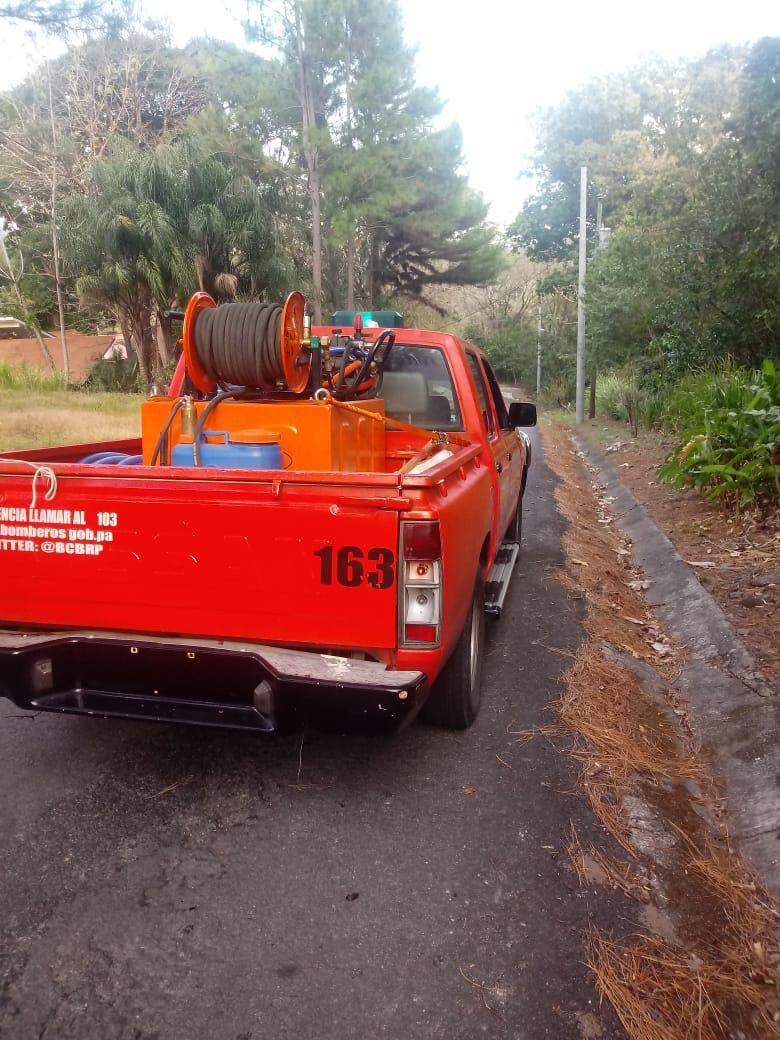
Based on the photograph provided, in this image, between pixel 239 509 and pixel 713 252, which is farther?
pixel 713 252

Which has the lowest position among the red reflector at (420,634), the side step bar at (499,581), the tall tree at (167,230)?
the side step bar at (499,581)

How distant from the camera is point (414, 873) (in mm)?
2898

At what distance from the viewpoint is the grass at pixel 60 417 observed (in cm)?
1416

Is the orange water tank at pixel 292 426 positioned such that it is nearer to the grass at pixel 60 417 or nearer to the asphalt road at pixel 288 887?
the asphalt road at pixel 288 887

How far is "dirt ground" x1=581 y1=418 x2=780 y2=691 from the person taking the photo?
515 centimetres

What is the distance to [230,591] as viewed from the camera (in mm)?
3088

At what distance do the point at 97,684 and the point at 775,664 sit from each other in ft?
11.8

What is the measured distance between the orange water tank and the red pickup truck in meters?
0.61

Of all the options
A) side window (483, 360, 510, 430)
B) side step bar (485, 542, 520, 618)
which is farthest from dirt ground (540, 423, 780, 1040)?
side window (483, 360, 510, 430)

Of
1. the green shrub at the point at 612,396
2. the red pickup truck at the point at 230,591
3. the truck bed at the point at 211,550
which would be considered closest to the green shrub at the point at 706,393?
the red pickup truck at the point at 230,591

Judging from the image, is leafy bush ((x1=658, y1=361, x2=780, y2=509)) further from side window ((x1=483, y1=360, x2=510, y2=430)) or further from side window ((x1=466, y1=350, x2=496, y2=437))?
side window ((x1=466, y1=350, x2=496, y2=437))

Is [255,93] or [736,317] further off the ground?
[255,93]

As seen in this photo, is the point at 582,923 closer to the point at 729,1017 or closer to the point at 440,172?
the point at 729,1017

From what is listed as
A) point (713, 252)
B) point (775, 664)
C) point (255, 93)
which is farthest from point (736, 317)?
point (255, 93)
